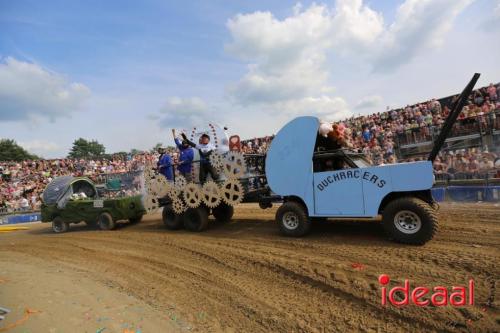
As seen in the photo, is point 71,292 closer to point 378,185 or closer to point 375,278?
point 375,278

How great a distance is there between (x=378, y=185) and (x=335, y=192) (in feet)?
2.77

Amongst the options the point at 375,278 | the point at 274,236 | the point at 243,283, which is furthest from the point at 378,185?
the point at 243,283

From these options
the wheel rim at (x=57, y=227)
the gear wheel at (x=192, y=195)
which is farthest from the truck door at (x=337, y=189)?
the wheel rim at (x=57, y=227)

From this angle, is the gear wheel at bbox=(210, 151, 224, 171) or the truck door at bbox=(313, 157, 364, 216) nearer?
the truck door at bbox=(313, 157, 364, 216)

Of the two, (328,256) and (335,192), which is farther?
(335,192)

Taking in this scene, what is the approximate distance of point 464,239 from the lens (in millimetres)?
5695

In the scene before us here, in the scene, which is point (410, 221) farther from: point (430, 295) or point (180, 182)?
point (180, 182)

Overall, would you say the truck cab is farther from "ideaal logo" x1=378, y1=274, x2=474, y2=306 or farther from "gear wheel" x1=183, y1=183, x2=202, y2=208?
"gear wheel" x1=183, y1=183, x2=202, y2=208

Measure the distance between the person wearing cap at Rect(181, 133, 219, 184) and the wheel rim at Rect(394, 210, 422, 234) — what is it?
15.2 feet

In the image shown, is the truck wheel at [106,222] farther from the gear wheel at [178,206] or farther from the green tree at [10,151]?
the green tree at [10,151]

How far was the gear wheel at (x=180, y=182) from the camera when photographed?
8992 millimetres

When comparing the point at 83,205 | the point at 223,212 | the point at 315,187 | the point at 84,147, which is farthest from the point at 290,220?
the point at 84,147

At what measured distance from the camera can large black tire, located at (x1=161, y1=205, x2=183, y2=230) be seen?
9.44 meters

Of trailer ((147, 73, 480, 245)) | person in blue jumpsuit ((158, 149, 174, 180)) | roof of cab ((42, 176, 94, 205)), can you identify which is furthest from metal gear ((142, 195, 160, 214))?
roof of cab ((42, 176, 94, 205))
